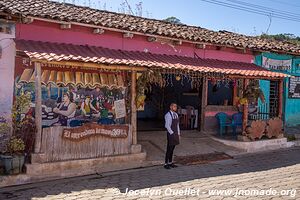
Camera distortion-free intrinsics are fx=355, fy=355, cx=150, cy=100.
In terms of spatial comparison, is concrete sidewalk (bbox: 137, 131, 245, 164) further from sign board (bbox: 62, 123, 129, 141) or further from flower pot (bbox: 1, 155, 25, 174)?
flower pot (bbox: 1, 155, 25, 174)

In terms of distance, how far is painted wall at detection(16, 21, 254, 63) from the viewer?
9.18m

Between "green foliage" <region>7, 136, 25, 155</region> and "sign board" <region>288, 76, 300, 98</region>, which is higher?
"sign board" <region>288, 76, 300, 98</region>

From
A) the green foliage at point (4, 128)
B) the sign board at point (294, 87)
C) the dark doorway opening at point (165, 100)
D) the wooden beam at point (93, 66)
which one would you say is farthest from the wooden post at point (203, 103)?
the green foliage at point (4, 128)

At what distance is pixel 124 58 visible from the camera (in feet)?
31.2

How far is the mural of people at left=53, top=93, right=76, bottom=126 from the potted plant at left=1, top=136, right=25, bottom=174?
1.95m

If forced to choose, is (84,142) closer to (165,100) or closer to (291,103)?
(165,100)

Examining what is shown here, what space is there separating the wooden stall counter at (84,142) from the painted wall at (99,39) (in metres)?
2.64

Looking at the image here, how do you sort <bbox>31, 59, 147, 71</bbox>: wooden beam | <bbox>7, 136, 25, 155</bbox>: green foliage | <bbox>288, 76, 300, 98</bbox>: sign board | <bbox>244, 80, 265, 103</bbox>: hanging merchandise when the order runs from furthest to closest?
<bbox>288, 76, 300, 98</bbox>: sign board < <bbox>244, 80, 265, 103</bbox>: hanging merchandise < <bbox>31, 59, 147, 71</bbox>: wooden beam < <bbox>7, 136, 25, 155</bbox>: green foliage

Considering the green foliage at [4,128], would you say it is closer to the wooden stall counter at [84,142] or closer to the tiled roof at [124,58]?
the wooden stall counter at [84,142]

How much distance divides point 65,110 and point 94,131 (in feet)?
5.18

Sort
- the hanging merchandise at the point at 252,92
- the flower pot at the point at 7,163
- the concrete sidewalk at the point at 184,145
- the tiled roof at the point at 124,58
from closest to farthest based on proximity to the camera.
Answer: the flower pot at the point at 7,163 < the tiled roof at the point at 124,58 < the concrete sidewalk at the point at 184,145 < the hanging merchandise at the point at 252,92

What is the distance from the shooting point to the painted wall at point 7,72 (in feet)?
28.4

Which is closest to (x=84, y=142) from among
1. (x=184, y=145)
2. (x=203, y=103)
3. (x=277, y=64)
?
(x=184, y=145)

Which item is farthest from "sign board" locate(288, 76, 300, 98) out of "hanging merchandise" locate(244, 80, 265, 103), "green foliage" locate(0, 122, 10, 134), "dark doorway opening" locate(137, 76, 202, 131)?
"green foliage" locate(0, 122, 10, 134)
